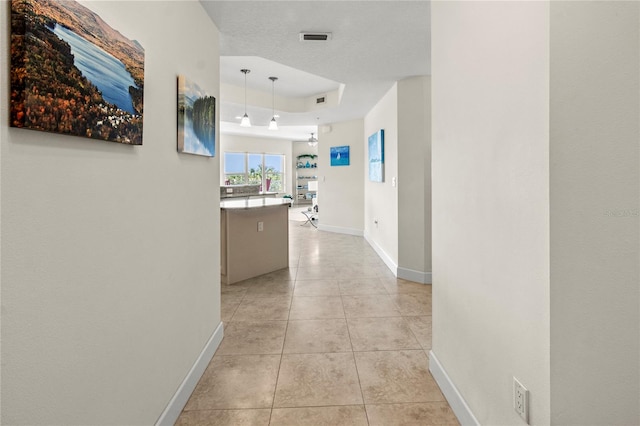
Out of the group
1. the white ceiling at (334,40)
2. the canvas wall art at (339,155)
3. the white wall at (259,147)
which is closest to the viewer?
the white ceiling at (334,40)

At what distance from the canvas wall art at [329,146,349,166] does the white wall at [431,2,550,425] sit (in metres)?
5.01

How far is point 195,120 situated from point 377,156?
3.64m

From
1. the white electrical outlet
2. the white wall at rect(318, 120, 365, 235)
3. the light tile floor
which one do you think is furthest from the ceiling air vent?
the white wall at rect(318, 120, 365, 235)

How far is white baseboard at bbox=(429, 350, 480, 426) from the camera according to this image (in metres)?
1.58

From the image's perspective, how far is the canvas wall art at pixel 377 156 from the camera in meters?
4.95

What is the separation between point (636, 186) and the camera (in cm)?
100

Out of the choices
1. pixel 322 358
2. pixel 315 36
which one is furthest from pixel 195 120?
pixel 322 358

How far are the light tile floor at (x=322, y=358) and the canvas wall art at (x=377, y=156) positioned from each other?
1791 mm

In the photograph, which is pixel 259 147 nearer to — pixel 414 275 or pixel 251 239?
pixel 251 239

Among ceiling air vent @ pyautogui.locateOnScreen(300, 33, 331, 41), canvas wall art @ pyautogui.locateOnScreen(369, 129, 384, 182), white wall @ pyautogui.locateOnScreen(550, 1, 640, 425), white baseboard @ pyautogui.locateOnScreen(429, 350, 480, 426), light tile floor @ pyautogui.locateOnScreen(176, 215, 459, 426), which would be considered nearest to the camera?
white wall @ pyautogui.locateOnScreen(550, 1, 640, 425)

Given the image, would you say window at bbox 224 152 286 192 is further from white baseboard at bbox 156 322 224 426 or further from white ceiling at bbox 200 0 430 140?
white baseboard at bbox 156 322 224 426

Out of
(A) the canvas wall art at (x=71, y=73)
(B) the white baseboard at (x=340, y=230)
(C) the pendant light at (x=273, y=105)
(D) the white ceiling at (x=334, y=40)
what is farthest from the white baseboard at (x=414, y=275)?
(A) the canvas wall art at (x=71, y=73)

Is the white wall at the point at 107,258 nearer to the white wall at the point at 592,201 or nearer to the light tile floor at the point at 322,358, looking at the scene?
the light tile floor at the point at 322,358

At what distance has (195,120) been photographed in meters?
1.98
